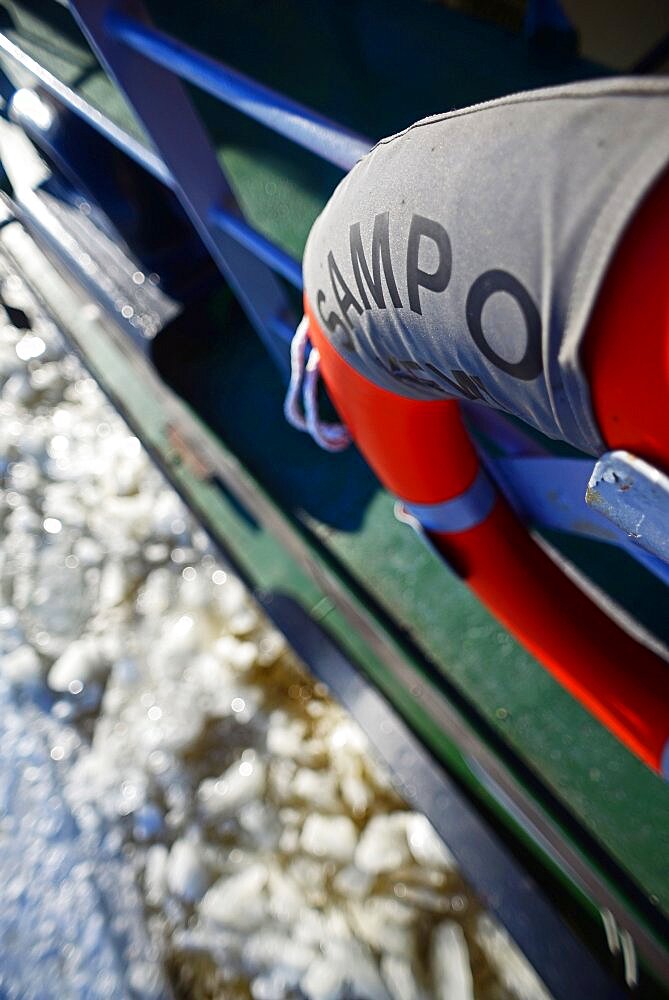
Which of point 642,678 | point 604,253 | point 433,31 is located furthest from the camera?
point 433,31

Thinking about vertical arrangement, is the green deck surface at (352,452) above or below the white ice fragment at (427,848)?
above

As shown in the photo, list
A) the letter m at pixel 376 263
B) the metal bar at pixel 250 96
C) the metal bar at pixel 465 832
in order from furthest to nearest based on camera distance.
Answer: the metal bar at pixel 465 832 → the metal bar at pixel 250 96 → the letter m at pixel 376 263

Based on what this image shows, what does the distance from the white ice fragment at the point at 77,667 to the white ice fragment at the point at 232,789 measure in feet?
1.26

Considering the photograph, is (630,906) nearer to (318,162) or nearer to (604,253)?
(604,253)

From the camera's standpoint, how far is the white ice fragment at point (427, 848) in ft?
3.75

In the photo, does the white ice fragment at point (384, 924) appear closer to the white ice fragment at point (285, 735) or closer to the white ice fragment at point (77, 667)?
the white ice fragment at point (285, 735)

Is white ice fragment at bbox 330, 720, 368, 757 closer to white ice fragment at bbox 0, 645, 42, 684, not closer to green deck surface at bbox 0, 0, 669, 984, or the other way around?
green deck surface at bbox 0, 0, 669, 984

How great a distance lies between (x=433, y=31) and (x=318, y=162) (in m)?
0.56

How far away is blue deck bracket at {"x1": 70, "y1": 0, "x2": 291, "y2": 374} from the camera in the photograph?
932 millimetres

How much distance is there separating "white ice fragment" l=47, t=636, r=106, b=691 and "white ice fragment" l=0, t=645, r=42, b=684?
37mm

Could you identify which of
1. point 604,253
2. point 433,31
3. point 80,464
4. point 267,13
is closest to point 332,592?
point 80,464

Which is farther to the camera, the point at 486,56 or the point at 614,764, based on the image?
the point at 486,56

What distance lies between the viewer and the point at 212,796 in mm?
1312

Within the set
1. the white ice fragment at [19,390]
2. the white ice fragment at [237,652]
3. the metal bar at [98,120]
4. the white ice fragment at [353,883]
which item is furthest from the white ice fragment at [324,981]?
the white ice fragment at [19,390]
